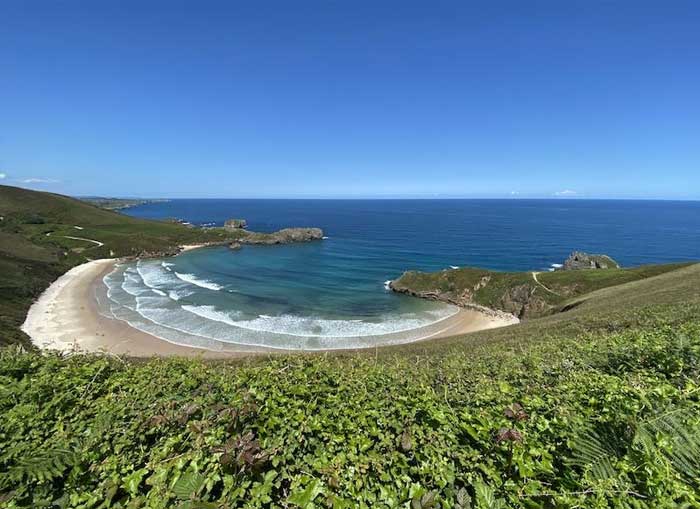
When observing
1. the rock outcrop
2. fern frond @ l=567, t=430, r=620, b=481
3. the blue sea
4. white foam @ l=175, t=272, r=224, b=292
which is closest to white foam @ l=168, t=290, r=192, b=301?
the blue sea

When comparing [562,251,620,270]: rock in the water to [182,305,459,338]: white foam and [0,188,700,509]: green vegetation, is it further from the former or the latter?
[0,188,700,509]: green vegetation

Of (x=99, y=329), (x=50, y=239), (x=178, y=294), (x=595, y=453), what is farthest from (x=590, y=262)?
(x=50, y=239)

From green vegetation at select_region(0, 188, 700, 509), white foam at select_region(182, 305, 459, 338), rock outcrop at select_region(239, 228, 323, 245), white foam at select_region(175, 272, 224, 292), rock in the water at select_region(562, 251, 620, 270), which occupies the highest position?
green vegetation at select_region(0, 188, 700, 509)

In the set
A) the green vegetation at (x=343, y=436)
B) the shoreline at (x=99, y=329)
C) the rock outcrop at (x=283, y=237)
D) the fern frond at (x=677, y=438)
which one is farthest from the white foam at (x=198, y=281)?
the fern frond at (x=677, y=438)

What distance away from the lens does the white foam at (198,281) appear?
2451 inches

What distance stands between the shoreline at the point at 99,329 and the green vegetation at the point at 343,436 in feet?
83.2

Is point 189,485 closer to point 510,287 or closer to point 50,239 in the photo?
point 510,287

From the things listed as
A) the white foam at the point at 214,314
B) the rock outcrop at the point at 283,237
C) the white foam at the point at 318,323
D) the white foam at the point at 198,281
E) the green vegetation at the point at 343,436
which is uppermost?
the green vegetation at the point at 343,436

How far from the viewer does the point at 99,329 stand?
42.1 m

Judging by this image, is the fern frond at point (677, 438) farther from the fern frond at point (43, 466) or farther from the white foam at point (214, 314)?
the white foam at point (214, 314)

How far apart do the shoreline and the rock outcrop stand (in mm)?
57704

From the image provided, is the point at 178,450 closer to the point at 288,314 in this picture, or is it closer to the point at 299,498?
the point at 299,498

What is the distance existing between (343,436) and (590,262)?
82.1 m

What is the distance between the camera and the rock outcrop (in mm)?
117000
